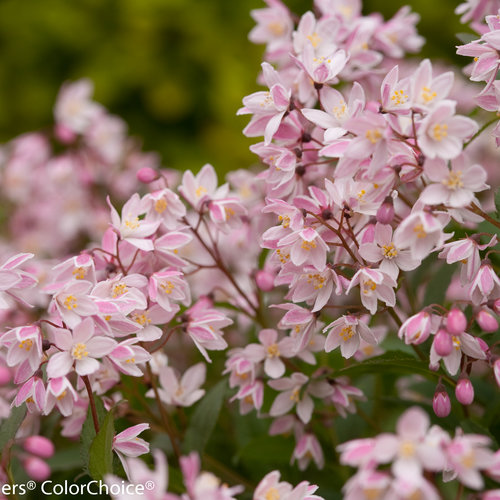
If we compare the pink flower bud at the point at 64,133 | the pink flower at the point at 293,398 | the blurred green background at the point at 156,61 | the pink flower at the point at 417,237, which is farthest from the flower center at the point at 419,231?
the blurred green background at the point at 156,61

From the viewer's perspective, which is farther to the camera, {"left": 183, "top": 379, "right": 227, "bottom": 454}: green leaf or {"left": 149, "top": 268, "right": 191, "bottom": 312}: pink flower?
{"left": 183, "top": 379, "right": 227, "bottom": 454}: green leaf

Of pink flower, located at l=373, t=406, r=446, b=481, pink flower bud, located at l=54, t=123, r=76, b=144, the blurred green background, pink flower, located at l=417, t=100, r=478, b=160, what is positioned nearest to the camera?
pink flower, located at l=373, t=406, r=446, b=481

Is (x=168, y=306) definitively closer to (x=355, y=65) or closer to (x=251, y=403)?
(x=251, y=403)

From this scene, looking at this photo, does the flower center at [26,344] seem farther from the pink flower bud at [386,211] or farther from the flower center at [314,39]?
the flower center at [314,39]

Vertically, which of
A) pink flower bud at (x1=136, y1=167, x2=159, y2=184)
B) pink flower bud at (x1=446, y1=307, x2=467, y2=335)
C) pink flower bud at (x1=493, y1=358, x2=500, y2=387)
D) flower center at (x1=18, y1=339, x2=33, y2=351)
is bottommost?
pink flower bud at (x1=493, y1=358, x2=500, y2=387)

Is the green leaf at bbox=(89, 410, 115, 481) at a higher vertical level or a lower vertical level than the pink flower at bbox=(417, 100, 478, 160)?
lower

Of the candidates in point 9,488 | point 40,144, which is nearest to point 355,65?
point 9,488

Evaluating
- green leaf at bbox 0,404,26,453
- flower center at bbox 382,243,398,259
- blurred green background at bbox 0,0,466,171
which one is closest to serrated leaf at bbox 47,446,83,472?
green leaf at bbox 0,404,26,453

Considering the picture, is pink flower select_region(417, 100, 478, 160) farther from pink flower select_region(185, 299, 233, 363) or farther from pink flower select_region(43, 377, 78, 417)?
pink flower select_region(43, 377, 78, 417)
